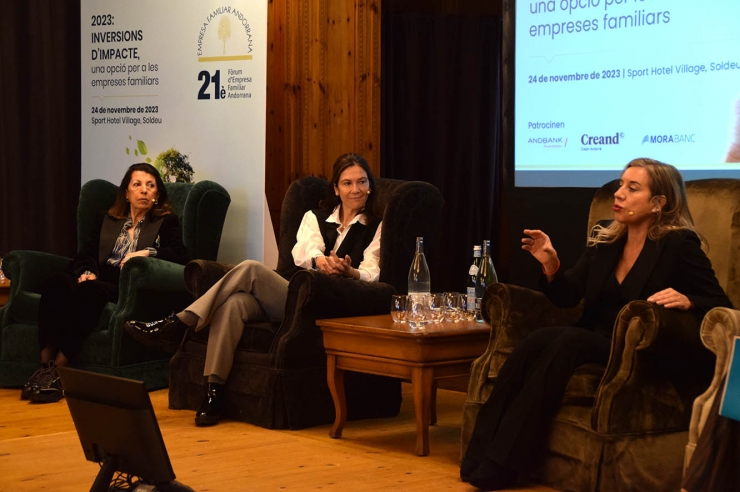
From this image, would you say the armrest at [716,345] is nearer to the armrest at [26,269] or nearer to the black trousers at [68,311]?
the black trousers at [68,311]

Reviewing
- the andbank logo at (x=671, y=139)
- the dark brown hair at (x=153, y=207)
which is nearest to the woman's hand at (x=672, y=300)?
the andbank logo at (x=671, y=139)

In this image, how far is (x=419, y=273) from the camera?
4391 millimetres

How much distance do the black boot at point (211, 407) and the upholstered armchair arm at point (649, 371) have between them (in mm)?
1835

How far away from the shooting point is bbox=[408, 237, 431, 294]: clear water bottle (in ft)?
14.4

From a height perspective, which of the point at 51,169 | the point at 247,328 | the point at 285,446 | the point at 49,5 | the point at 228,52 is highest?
the point at 49,5

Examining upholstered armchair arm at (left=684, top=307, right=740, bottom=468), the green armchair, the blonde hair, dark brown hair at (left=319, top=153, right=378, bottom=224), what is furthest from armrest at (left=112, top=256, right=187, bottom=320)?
upholstered armchair arm at (left=684, top=307, right=740, bottom=468)

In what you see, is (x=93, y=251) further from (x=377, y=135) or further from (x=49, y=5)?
(x=49, y=5)

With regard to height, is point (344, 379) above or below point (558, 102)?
below

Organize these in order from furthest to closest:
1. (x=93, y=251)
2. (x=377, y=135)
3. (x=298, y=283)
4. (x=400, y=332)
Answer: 1. (x=377, y=135)
2. (x=93, y=251)
3. (x=298, y=283)
4. (x=400, y=332)

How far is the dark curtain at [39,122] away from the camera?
716 cm

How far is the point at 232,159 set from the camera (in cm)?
580

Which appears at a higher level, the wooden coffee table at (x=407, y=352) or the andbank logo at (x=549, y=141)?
the andbank logo at (x=549, y=141)

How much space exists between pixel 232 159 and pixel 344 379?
5.82 ft

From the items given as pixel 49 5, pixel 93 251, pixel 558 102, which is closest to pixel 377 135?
pixel 558 102
